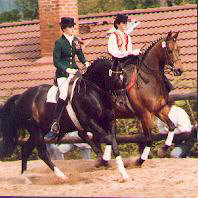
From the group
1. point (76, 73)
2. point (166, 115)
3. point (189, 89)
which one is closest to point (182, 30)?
point (189, 89)

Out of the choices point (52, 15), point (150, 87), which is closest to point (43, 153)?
point (150, 87)

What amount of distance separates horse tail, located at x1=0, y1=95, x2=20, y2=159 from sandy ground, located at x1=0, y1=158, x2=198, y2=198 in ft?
1.58

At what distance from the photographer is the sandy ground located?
1013 centimetres

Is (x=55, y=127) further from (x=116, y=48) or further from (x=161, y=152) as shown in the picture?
(x=161, y=152)

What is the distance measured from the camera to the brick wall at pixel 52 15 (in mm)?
17594

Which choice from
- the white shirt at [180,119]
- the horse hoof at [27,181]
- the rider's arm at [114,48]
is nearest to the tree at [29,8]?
the white shirt at [180,119]

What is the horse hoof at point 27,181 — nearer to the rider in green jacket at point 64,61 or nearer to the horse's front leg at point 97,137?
the rider in green jacket at point 64,61

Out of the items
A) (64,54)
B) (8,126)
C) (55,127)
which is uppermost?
(64,54)

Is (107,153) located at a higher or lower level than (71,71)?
lower

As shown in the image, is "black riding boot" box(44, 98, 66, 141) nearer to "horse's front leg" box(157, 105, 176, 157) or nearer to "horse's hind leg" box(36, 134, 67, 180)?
"horse's hind leg" box(36, 134, 67, 180)

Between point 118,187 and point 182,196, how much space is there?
4.21 feet

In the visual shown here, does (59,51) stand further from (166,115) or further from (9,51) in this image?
(9,51)

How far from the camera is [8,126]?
41.0 feet

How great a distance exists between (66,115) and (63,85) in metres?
0.44
